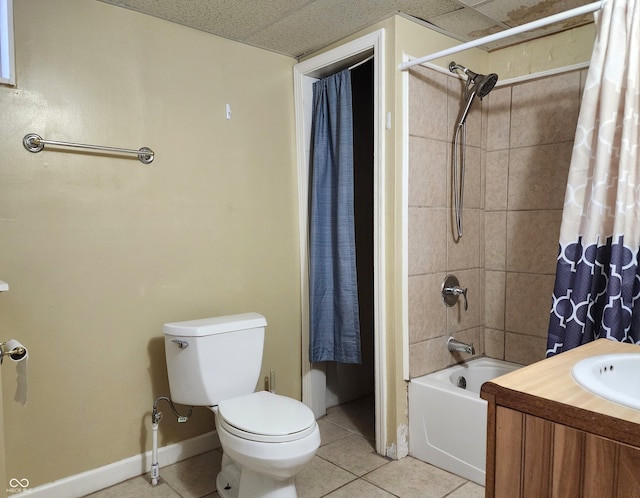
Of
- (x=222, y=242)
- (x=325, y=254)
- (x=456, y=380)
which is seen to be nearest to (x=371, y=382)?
(x=456, y=380)

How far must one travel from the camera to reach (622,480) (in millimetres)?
796

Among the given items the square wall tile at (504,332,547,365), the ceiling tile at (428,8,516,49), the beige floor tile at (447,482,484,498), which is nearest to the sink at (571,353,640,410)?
the beige floor tile at (447,482,484,498)

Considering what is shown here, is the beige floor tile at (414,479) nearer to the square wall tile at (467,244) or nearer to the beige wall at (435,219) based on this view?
the beige wall at (435,219)

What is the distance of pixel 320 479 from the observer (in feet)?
7.18

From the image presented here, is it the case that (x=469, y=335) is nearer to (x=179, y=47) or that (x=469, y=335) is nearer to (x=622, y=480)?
(x=622, y=480)

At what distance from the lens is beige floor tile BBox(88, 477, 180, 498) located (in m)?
2.04

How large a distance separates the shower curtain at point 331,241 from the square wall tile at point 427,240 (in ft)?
1.14

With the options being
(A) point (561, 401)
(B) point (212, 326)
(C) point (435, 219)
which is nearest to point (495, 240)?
(C) point (435, 219)

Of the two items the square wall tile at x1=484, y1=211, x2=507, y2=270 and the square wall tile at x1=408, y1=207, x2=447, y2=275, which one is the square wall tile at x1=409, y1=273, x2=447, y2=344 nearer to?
the square wall tile at x1=408, y1=207, x2=447, y2=275

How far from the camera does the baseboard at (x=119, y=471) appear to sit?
6.49 ft

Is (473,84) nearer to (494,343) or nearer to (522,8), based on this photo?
(522,8)

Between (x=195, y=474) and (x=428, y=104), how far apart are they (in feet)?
6.96

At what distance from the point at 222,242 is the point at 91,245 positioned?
62 cm

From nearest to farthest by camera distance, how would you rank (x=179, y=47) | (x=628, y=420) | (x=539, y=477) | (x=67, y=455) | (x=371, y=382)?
(x=628, y=420) < (x=539, y=477) < (x=67, y=455) < (x=179, y=47) < (x=371, y=382)
